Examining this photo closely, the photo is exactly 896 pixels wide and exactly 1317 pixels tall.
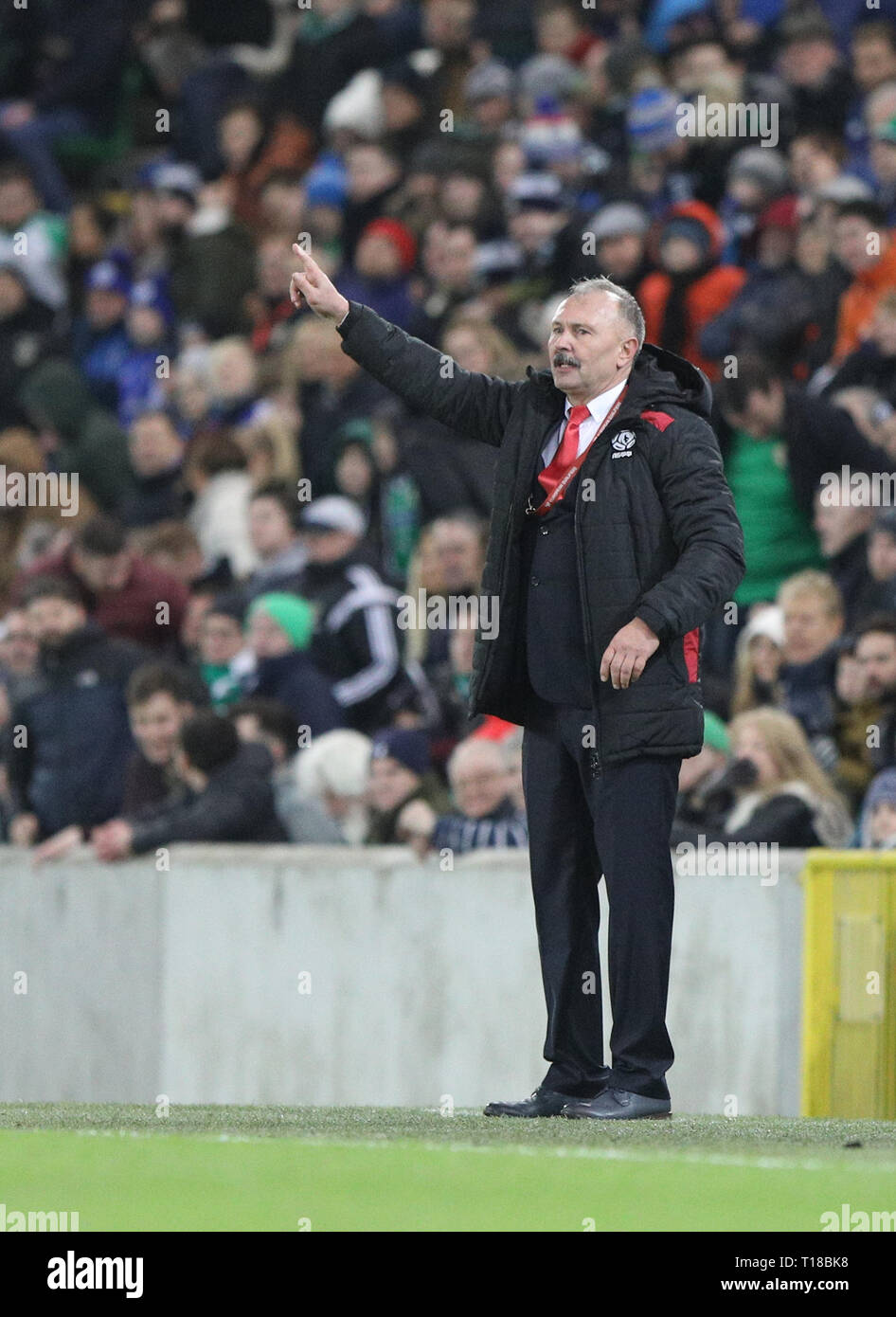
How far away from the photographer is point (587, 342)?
660 cm

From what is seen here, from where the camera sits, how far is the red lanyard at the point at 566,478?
666 cm

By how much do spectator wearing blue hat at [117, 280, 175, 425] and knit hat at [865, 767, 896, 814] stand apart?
→ 761 cm

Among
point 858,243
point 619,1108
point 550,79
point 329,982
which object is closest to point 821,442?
point 858,243

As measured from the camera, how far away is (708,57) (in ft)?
44.9

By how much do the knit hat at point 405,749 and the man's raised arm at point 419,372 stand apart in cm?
368

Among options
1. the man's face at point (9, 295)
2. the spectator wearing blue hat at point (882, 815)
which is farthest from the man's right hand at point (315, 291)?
the man's face at point (9, 295)

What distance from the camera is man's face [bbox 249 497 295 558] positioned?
518 inches

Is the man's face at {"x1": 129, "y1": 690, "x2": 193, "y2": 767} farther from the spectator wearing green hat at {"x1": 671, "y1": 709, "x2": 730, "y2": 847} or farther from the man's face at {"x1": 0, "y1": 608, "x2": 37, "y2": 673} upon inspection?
the spectator wearing green hat at {"x1": 671, "y1": 709, "x2": 730, "y2": 847}

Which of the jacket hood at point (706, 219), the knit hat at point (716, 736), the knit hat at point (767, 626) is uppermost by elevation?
the jacket hood at point (706, 219)

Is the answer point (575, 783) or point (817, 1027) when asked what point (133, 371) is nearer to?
point (817, 1027)

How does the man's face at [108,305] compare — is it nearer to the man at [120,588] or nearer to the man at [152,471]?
the man at [152,471]

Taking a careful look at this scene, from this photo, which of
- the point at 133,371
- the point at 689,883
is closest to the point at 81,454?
the point at 133,371

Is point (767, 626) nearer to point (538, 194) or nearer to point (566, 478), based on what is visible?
point (566, 478)

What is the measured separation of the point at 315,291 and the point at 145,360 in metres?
9.69
